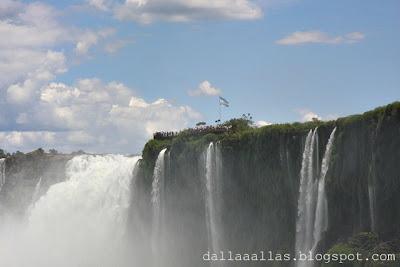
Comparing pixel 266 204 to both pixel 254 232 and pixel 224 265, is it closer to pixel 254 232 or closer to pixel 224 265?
pixel 254 232

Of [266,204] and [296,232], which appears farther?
[266,204]

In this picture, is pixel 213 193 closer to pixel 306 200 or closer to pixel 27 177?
pixel 306 200

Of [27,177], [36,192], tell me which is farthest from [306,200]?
[27,177]

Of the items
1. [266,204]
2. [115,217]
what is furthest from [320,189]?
[115,217]

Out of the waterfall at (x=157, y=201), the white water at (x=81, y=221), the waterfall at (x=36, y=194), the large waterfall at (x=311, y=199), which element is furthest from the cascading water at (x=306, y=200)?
the waterfall at (x=36, y=194)

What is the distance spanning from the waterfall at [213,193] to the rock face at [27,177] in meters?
24.6

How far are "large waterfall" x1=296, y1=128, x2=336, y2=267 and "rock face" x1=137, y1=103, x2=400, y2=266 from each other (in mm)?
340

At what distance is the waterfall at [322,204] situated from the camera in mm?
42094

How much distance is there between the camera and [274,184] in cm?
4762

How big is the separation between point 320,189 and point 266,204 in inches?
251

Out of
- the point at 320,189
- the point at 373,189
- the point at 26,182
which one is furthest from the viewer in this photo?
the point at 26,182

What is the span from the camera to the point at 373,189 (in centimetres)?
3919

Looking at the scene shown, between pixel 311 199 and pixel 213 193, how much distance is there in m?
10.9

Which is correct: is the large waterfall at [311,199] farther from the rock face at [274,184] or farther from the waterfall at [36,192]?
the waterfall at [36,192]
